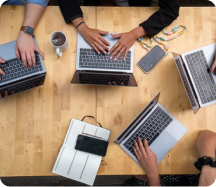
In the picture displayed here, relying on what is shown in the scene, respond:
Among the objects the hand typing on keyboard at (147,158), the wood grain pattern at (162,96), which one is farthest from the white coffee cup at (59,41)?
the hand typing on keyboard at (147,158)

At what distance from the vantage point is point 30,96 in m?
1.26

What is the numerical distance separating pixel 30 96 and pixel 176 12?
33.1 inches

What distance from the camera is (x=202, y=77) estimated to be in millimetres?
1201

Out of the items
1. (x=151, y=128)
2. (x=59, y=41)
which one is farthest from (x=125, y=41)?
(x=151, y=128)

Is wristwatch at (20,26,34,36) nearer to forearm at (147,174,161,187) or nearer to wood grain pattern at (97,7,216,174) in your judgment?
wood grain pattern at (97,7,216,174)

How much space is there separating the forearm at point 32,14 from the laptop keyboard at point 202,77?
756 mm

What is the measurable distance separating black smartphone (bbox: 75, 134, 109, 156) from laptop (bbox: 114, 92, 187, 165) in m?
0.09

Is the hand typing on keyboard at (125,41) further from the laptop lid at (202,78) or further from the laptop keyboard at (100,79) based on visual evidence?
the laptop lid at (202,78)

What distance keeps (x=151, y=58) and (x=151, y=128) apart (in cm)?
35

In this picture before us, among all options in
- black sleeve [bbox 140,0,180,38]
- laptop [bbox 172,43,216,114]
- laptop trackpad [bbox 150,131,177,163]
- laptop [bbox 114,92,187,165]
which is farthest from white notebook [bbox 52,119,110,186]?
black sleeve [bbox 140,0,180,38]

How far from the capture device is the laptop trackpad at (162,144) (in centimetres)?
127

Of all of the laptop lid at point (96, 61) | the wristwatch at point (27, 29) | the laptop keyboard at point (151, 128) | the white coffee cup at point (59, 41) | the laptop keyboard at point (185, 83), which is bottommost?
the laptop keyboard at point (151, 128)

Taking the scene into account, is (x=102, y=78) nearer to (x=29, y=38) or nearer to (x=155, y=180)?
(x=29, y=38)

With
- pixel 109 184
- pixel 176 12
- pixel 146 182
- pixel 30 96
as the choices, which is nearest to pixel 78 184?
pixel 109 184
